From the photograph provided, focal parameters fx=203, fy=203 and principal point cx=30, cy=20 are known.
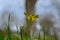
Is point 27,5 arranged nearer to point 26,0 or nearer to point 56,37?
point 26,0

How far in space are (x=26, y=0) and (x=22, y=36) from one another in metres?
2.97

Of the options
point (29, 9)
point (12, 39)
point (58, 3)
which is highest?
point (58, 3)

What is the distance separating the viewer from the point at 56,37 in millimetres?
874

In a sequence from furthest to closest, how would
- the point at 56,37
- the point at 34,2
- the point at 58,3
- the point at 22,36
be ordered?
the point at 58,3 → the point at 34,2 → the point at 22,36 → the point at 56,37

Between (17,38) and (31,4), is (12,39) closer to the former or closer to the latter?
(17,38)

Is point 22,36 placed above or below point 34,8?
below

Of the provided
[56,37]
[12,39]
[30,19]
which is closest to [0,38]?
[12,39]

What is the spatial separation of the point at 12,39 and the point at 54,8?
6.79m

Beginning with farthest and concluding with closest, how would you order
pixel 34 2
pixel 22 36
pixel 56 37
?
1. pixel 34 2
2. pixel 22 36
3. pixel 56 37

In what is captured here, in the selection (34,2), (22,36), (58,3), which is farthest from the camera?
(58,3)


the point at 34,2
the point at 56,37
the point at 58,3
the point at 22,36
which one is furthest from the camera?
the point at 58,3

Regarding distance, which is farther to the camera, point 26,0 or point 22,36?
point 26,0

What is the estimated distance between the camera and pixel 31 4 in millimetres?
3732

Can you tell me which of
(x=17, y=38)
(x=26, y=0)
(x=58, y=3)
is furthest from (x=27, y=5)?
(x=58, y=3)
